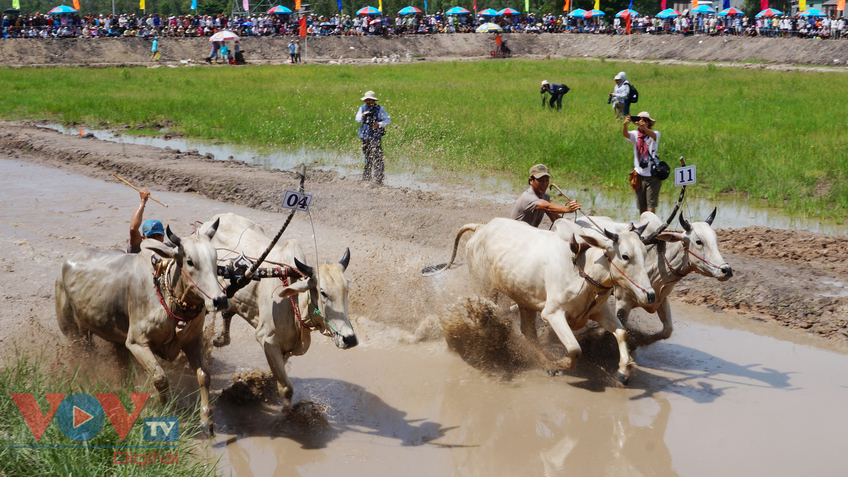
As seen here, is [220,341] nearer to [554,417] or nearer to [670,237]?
[554,417]

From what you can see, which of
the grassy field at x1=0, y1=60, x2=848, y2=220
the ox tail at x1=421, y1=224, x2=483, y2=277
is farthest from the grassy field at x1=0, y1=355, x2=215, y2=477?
the grassy field at x1=0, y1=60, x2=848, y2=220

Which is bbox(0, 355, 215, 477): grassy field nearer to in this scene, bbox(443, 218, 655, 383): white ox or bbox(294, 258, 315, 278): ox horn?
bbox(294, 258, 315, 278): ox horn

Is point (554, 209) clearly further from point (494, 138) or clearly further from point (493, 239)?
point (494, 138)

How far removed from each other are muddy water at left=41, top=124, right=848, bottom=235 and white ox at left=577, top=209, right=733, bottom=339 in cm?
427

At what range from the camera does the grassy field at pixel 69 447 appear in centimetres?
415

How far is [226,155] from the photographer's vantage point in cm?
1734

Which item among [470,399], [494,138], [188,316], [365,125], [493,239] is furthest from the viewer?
[494,138]

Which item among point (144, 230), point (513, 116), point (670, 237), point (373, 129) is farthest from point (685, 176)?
point (513, 116)

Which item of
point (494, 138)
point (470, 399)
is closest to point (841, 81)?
point (494, 138)

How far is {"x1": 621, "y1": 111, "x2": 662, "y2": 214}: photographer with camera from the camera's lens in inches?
365

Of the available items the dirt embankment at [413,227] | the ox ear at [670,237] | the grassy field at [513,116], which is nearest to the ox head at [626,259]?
the ox ear at [670,237]

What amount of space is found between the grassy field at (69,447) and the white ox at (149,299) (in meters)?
0.47

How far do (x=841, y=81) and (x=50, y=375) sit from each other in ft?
101

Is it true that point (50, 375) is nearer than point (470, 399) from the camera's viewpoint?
Yes
